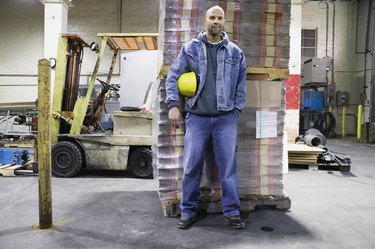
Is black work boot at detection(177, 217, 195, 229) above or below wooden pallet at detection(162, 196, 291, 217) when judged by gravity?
below

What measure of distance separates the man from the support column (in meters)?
5.68

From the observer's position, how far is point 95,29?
13680 mm

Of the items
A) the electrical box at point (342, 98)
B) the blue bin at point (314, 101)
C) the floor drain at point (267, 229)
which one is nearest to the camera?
the floor drain at point (267, 229)

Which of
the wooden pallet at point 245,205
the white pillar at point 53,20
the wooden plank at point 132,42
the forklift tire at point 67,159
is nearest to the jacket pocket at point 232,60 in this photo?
the wooden pallet at point 245,205

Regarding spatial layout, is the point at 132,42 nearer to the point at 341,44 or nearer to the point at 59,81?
the point at 59,81

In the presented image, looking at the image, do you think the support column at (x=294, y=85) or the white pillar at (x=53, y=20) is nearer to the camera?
the support column at (x=294, y=85)

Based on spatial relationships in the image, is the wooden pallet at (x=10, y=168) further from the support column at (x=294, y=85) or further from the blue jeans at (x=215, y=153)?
the support column at (x=294, y=85)

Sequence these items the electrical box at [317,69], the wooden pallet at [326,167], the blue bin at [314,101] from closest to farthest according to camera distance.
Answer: the wooden pallet at [326,167] < the electrical box at [317,69] < the blue bin at [314,101]

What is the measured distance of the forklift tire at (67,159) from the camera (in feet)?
18.2

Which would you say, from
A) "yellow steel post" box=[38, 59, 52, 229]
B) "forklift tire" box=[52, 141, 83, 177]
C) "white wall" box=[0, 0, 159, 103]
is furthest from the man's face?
"white wall" box=[0, 0, 159, 103]

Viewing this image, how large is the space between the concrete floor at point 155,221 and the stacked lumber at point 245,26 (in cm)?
159

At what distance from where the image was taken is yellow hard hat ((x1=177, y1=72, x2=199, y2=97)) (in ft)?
10.1

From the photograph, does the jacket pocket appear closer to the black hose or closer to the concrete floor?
the concrete floor

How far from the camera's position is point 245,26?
3.49 m
